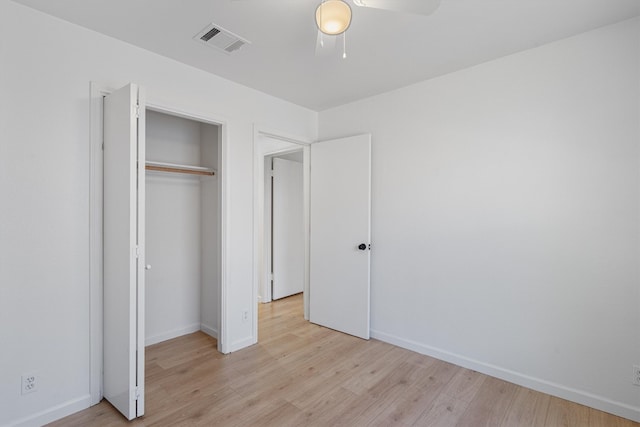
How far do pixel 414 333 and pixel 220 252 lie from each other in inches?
80.0

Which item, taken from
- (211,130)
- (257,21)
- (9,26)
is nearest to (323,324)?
(211,130)

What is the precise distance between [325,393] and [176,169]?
92.4 inches

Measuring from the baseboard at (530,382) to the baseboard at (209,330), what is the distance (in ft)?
5.97

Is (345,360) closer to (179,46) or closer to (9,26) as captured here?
(179,46)

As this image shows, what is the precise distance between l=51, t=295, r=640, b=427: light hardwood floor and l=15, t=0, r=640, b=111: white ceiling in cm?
257

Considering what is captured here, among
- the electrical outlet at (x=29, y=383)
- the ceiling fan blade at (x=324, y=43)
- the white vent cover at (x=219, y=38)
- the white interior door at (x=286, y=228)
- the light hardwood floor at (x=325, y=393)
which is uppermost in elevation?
the white vent cover at (x=219, y=38)

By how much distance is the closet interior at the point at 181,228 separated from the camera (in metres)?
3.11

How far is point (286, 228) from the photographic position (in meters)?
4.71

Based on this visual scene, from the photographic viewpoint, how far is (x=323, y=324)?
361cm

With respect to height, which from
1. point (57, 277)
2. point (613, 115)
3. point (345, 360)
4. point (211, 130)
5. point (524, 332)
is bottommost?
point (345, 360)

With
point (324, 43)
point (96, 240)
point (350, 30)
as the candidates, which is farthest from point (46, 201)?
point (350, 30)

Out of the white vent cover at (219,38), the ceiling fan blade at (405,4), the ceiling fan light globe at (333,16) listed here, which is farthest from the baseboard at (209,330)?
the ceiling fan blade at (405,4)

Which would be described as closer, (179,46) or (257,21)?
(257,21)

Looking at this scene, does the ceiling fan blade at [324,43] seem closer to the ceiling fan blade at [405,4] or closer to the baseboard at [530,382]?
the ceiling fan blade at [405,4]
